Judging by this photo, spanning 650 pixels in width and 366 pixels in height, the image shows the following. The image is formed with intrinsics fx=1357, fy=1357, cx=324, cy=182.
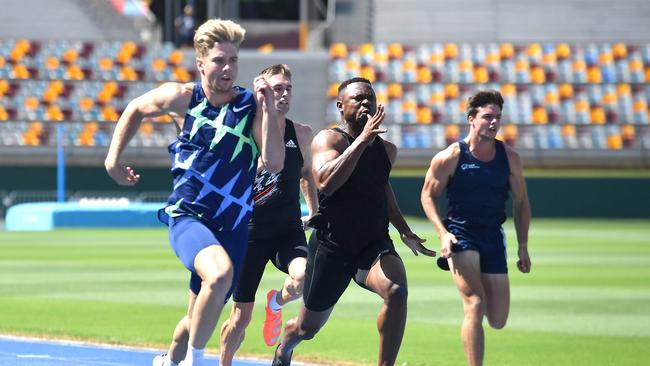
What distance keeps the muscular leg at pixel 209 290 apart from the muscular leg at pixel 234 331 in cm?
183

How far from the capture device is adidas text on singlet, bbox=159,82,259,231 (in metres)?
7.84

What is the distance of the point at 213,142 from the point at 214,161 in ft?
0.36

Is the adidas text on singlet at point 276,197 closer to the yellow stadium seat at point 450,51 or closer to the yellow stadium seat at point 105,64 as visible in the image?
the yellow stadium seat at point 105,64

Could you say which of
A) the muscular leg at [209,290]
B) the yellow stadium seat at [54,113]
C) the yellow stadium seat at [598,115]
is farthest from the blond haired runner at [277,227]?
the yellow stadium seat at [598,115]

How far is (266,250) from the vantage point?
31.8 ft

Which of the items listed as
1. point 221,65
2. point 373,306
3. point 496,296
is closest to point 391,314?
point 496,296

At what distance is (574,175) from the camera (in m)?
38.9

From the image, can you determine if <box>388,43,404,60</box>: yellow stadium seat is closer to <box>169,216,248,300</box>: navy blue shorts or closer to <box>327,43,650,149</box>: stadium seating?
<box>327,43,650,149</box>: stadium seating

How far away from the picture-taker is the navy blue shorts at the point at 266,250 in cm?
964

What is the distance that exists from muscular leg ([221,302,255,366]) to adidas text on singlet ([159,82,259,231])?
171cm

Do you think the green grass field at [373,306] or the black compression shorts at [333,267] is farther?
the green grass field at [373,306]

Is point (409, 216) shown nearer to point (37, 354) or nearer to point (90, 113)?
point (90, 113)

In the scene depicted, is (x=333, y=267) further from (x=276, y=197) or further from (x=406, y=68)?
(x=406, y=68)

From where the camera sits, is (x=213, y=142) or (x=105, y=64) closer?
(x=213, y=142)
